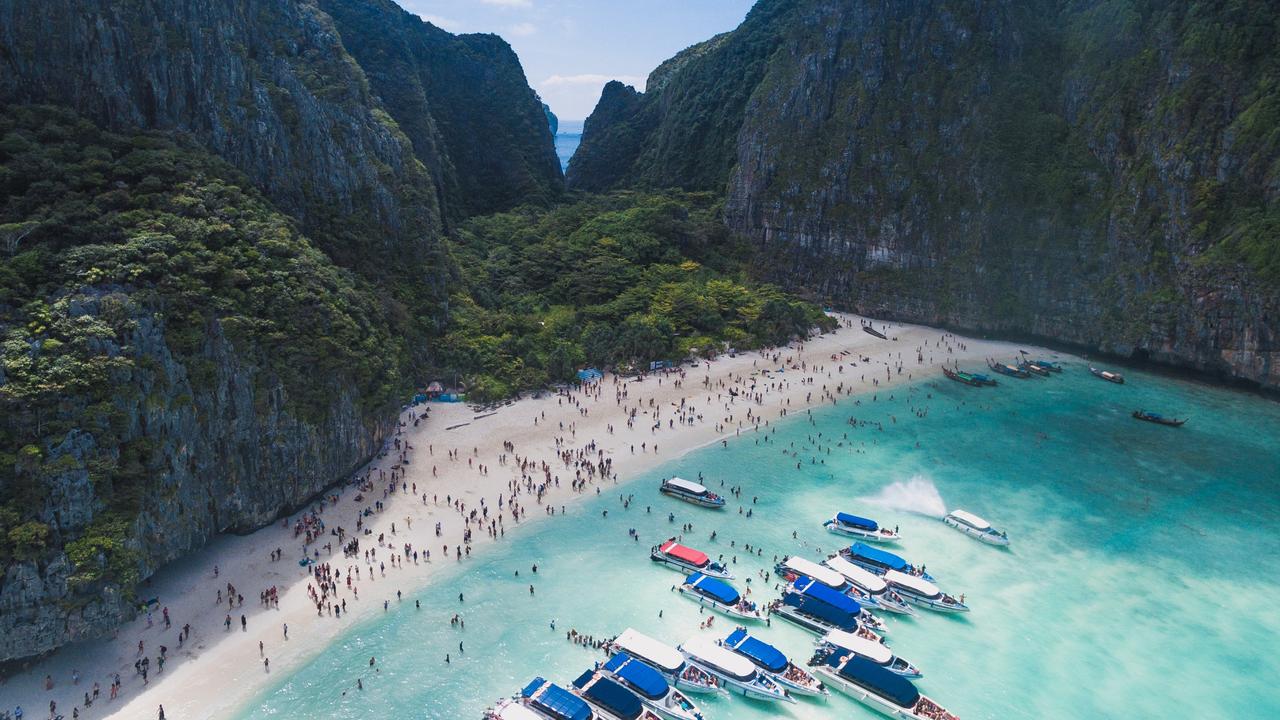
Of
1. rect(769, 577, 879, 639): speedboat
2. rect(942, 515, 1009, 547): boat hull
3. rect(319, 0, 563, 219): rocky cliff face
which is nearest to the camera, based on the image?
rect(769, 577, 879, 639): speedboat

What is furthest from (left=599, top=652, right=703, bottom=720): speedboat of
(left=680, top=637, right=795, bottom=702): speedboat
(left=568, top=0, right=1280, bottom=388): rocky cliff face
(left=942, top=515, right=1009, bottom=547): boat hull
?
(left=568, top=0, right=1280, bottom=388): rocky cliff face

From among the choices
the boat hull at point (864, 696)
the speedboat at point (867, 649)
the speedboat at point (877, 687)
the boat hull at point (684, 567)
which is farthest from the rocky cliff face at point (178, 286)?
the speedboat at point (877, 687)

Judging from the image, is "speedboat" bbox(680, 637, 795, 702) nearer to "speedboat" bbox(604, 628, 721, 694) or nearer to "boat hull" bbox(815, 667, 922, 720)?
"speedboat" bbox(604, 628, 721, 694)

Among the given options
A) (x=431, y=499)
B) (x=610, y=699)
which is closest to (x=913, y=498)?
(x=610, y=699)

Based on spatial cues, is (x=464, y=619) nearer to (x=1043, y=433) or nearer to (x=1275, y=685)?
(x=1275, y=685)

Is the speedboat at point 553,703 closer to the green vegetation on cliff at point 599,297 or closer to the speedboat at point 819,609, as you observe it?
the speedboat at point 819,609

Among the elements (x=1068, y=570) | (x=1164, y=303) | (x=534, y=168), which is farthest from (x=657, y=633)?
(x=534, y=168)
